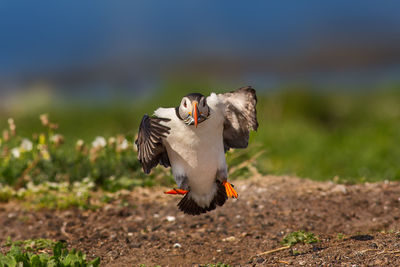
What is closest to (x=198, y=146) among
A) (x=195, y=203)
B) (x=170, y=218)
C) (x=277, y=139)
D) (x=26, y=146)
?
(x=195, y=203)

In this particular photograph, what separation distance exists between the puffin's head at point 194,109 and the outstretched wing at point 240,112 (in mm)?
284

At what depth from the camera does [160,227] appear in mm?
4934

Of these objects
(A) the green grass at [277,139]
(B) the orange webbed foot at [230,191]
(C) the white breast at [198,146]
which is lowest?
(A) the green grass at [277,139]

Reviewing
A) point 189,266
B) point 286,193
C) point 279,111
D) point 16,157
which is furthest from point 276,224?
point 279,111

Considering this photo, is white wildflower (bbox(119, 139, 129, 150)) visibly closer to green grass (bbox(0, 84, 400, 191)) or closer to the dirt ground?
green grass (bbox(0, 84, 400, 191))

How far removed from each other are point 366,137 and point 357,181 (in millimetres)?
3121

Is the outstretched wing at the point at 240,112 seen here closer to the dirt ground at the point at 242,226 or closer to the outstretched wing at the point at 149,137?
the outstretched wing at the point at 149,137

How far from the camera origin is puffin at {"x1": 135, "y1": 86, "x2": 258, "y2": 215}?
3.48 m

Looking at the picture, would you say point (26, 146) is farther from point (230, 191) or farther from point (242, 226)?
point (230, 191)

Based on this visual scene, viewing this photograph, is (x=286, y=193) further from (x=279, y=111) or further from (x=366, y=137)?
(x=279, y=111)

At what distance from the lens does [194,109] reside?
3320 mm

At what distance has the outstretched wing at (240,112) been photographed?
3684 mm

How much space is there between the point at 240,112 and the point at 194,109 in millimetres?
498

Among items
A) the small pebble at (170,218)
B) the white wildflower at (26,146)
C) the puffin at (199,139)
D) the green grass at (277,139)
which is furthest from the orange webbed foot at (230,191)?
the white wildflower at (26,146)
